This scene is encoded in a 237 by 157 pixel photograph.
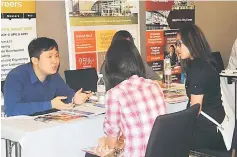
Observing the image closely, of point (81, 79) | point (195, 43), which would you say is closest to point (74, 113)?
point (195, 43)

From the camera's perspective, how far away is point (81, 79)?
4.04 m

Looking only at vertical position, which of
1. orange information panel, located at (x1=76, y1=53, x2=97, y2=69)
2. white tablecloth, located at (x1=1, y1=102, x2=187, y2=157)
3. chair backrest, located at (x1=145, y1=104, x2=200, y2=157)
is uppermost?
orange information panel, located at (x1=76, y1=53, x2=97, y2=69)

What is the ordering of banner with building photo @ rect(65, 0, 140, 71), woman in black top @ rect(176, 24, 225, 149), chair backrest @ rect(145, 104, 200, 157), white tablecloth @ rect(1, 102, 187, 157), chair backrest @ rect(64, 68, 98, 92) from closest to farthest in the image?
chair backrest @ rect(145, 104, 200, 157)
white tablecloth @ rect(1, 102, 187, 157)
woman in black top @ rect(176, 24, 225, 149)
chair backrest @ rect(64, 68, 98, 92)
banner with building photo @ rect(65, 0, 140, 71)

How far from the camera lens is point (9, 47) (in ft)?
12.6

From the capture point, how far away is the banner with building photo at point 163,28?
520 cm

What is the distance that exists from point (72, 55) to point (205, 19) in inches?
99.5

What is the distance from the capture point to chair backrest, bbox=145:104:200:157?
1.73 metres

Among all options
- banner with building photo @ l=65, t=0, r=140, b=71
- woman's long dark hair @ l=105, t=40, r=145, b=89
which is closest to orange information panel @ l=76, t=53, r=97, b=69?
banner with building photo @ l=65, t=0, r=140, b=71

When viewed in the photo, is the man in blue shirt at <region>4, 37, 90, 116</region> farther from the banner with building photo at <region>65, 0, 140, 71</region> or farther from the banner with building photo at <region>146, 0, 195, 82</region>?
the banner with building photo at <region>146, 0, 195, 82</region>

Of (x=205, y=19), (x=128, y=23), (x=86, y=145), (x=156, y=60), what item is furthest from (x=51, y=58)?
(x=205, y=19)

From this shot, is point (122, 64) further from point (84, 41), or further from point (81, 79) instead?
point (84, 41)

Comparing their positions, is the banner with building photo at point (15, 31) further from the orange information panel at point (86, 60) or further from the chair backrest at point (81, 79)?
the orange information panel at point (86, 60)

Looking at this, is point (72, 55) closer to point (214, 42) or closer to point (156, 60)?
point (156, 60)

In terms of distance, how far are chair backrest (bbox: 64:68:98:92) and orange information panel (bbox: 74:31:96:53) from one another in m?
0.38
